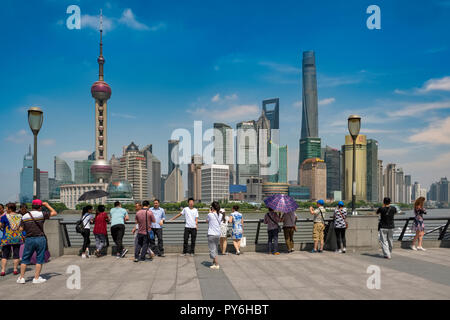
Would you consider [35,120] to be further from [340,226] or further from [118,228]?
[340,226]

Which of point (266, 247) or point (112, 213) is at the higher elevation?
point (112, 213)

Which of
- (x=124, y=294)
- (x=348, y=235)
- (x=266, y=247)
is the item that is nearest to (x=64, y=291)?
(x=124, y=294)

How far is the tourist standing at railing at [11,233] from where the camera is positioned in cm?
954

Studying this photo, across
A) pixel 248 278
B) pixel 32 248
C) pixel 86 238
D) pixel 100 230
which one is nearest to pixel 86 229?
pixel 86 238

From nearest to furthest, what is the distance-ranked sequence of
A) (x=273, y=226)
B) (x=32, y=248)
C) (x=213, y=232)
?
(x=32, y=248), (x=213, y=232), (x=273, y=226)

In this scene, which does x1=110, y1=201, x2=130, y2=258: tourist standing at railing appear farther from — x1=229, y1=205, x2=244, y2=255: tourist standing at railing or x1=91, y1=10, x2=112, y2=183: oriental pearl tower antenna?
x1=91, y1=10, x2=112, y2=183: oriental pearl tower antenna

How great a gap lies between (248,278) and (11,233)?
6615mm

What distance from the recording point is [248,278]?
8984mm

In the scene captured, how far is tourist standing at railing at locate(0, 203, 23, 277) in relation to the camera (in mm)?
9539

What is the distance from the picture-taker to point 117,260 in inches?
464

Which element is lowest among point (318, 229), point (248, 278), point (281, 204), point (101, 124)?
point (248, 278)
